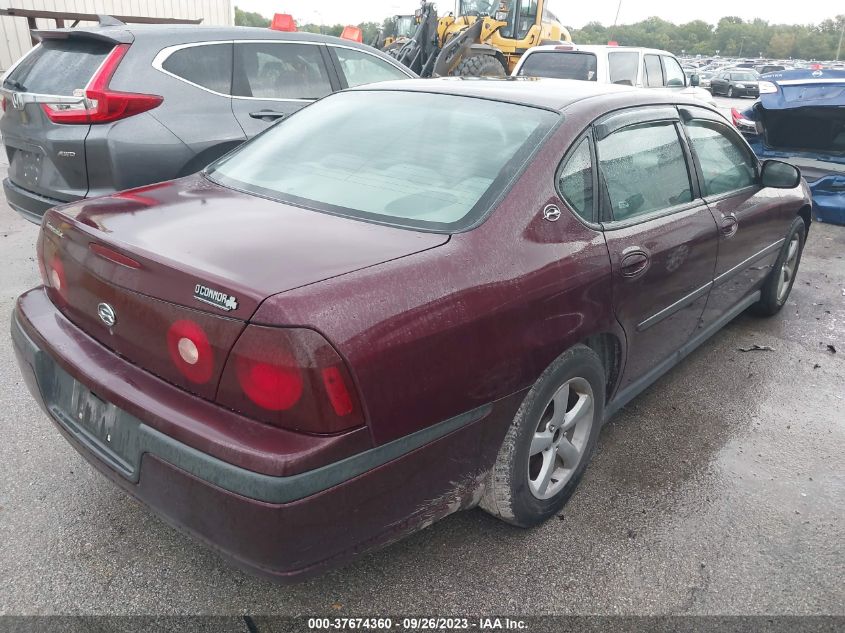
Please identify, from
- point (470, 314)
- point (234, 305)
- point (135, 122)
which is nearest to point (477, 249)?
point (470, 314)

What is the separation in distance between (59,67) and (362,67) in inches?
91.8

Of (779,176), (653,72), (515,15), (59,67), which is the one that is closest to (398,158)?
(779,176)

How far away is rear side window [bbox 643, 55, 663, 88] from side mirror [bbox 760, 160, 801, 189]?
6.82 meters

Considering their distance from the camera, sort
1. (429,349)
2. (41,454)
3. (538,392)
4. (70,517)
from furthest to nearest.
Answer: (41,454) → (70,517) → (538,392) → (429,349)

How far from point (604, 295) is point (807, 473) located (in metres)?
1.35

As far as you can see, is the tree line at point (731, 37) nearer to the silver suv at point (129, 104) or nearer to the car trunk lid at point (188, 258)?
the silver suv at point (129, 104)

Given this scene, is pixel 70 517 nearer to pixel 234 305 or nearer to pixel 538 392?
pixel 234 305

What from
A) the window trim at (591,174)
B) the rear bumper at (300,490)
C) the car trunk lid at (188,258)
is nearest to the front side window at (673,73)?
the window trim at (591,174)

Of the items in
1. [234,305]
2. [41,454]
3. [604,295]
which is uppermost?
[234,305]

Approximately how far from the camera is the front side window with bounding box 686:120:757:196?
10.6 feet

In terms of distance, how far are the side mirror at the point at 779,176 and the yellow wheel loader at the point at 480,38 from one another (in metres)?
9.18

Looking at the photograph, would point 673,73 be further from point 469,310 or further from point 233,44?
point 469,310

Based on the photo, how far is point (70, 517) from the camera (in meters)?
2.40

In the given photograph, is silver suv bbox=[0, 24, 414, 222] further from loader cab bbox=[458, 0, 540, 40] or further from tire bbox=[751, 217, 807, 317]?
loader cab bbox=[458, 0, 540, 40]
